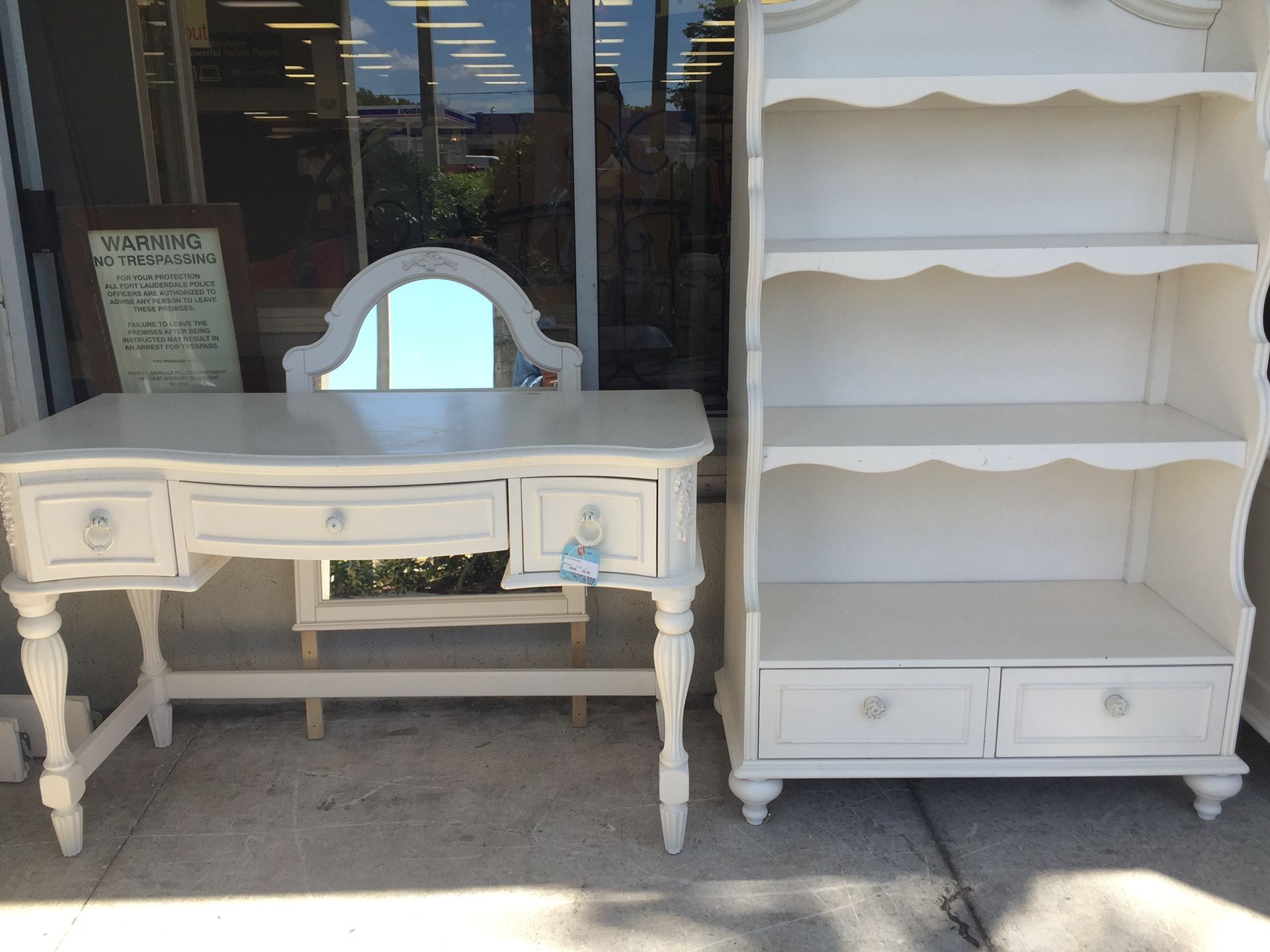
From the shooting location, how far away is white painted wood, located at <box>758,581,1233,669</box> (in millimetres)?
2217

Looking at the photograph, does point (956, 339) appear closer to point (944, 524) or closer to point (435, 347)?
point (944, 524)

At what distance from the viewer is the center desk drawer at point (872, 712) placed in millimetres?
2217

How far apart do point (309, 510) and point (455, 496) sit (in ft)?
0.91

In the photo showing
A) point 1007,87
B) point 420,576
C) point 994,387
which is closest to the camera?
point 1007,87

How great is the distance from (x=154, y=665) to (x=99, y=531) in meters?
0.74

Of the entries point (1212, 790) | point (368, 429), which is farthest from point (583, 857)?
point (1212, 790)

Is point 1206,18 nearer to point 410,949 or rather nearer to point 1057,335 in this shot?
point 1057,335

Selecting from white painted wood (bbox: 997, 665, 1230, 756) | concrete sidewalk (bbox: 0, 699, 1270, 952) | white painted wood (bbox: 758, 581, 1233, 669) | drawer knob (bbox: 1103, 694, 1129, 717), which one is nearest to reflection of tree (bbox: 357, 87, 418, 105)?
white painted wood (bbox: 758, 581, 1233, 669)

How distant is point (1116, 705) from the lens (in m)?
2.21

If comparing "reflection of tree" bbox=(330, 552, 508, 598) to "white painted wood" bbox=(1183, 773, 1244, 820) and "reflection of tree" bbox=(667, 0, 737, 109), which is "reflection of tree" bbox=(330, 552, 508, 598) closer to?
"reflection of tree" bbox=(667, 0, 737, 109)

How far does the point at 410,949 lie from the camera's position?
1.96 metres

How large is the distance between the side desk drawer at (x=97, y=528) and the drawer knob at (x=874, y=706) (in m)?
1.42

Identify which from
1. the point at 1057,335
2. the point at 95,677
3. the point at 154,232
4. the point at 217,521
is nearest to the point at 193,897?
the point at 217,521

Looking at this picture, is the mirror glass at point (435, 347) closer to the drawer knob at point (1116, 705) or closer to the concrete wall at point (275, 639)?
the concrete wall at point (275, 639)
